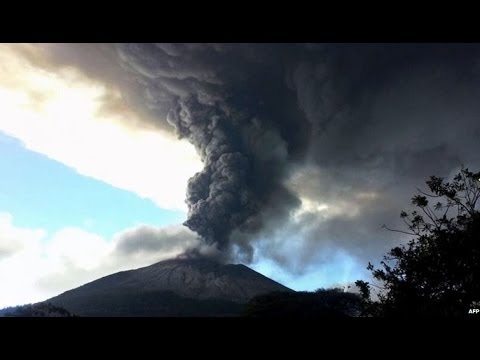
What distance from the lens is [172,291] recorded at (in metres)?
160

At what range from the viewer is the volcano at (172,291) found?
142 m

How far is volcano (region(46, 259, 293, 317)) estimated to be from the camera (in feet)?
466

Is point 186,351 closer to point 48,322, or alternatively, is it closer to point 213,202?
point 48,322

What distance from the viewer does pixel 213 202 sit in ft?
354

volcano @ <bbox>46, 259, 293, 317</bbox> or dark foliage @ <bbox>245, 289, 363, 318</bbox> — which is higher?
volcano @ <bbox>46, 259, 293, 317</bbox>

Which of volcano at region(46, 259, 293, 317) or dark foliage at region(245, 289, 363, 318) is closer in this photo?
dark foliage at region(245, 289, 363, 318)

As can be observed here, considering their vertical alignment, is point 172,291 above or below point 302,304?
above
